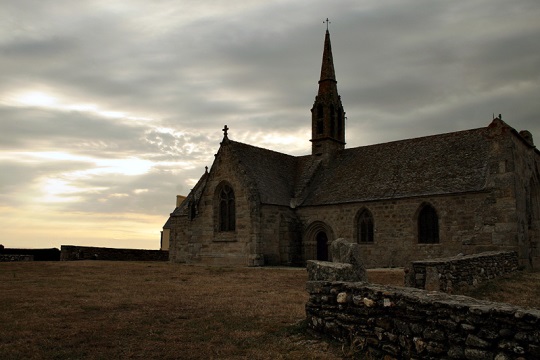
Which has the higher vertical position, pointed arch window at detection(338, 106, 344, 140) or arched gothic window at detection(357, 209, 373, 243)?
pointed arch window at detection(338, 106, 344, 140)

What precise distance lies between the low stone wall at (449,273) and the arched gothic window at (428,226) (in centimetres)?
715

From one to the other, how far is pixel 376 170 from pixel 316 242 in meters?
6.02

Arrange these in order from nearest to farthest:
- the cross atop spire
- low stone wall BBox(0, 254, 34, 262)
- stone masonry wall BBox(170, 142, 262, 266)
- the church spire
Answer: stone masonry wall BBox(170, 142, 262, 266), low stone wall BBox(0, 254, 34, 262), the church spire, the cross atop spire

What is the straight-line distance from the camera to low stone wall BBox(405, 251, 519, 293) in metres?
14.7

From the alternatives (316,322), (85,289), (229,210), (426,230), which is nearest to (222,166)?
(229,210)

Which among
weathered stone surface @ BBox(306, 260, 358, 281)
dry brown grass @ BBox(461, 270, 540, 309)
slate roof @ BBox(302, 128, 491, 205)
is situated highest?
slate roof @ BBox(302, 128, 491, 205)

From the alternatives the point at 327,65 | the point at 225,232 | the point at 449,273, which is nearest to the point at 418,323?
the point at 449,273

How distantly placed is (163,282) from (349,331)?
11650 mm

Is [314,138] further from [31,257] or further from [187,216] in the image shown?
[31,257]

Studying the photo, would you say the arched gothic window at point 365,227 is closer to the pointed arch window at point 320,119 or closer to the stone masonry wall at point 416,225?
the stone masonry wall at point 416,225

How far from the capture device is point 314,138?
35.0 meters

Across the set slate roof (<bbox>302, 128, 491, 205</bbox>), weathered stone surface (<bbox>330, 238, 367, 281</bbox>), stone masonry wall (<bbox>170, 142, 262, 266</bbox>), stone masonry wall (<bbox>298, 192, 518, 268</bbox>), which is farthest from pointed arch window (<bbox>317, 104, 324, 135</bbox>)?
weathered stone surface (<bbox>330, 238, 367, 281</bbox>)

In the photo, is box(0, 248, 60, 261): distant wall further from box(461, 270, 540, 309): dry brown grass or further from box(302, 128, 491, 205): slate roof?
box(461, 270, 540, 309): dry brown grass

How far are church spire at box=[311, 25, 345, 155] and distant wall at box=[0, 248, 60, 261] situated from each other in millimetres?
21928
